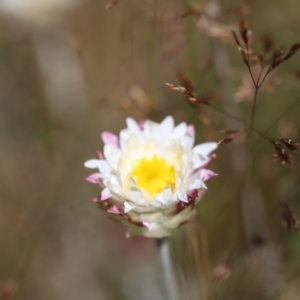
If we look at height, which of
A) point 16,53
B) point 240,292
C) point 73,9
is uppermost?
point 73,9

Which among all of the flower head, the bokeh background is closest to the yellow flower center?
the flower head

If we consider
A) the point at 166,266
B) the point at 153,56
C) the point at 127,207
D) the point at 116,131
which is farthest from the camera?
the point at 116,131

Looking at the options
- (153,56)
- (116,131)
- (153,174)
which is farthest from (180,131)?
(116,131)

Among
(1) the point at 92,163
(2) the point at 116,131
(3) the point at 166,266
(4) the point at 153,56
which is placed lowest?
(3) the point at 166,266

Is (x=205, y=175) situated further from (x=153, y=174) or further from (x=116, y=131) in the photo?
(x=116, y=131)

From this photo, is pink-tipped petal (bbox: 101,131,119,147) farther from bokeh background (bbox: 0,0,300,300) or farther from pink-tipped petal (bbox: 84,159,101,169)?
bokeh background (bbox: 0,0,300,300)

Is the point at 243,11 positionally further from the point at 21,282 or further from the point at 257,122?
the point at 21,282

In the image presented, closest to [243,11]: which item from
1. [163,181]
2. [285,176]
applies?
[163,181]

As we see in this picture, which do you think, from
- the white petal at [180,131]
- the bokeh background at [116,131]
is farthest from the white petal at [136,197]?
the bokeh background at [116,131]
